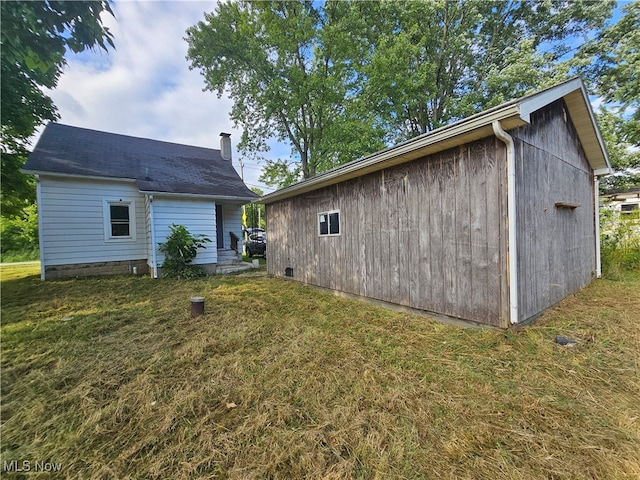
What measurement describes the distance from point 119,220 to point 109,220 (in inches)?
10.5

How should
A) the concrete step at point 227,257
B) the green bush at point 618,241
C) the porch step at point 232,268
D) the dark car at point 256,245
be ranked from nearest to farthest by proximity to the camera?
the green bush at point 618,241 < the porch step at point 232,268 < the concrete step at point 227,257 < the dark car at point 256,245

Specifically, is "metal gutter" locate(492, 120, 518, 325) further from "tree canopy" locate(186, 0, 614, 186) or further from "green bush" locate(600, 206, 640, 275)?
"tree canopy" locate(186, 0, 614, 186)

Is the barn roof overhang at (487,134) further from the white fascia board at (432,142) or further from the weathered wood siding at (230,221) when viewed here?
the weathered wood siding at (230,221)

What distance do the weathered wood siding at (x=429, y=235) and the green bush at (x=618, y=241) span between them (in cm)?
613

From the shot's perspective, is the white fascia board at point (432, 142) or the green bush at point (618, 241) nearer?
the white fascia board at point (432, 142)

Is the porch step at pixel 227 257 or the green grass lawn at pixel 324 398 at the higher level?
the porch step at pixel 227 257

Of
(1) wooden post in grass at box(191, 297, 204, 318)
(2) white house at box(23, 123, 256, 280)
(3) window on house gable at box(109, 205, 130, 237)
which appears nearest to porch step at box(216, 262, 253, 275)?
(2) white house at box(23, 123, 256, 280)

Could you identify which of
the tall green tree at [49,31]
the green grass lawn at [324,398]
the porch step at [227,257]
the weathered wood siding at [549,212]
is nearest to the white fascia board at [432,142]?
the weathered wood siding at [549,212]

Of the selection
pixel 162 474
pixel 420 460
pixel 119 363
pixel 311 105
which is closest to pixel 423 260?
pixel 420 460

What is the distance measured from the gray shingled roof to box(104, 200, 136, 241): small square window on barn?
0.96m

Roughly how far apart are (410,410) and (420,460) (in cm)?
47

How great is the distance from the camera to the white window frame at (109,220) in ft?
27.8

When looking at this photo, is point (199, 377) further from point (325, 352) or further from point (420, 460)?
point (420, 460)

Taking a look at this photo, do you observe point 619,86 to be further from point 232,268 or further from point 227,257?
point 227,257
